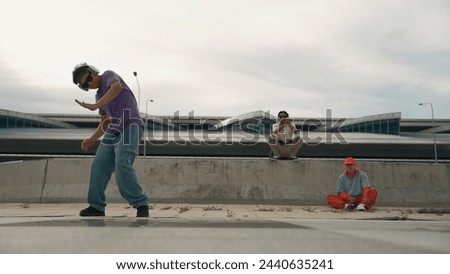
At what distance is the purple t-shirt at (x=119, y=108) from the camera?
3.97 metres

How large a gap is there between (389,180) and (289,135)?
2.12 metres

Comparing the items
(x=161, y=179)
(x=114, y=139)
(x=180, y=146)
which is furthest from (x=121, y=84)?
(x=180, y=146)

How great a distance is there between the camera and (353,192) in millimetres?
5980

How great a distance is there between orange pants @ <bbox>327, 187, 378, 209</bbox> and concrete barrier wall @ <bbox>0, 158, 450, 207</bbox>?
0.73m

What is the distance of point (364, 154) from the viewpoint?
3909cm

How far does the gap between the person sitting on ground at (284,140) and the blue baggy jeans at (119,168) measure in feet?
13.0

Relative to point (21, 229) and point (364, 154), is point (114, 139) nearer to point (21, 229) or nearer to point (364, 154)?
point (21, 229)

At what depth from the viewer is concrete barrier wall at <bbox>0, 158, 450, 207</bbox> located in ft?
22.6

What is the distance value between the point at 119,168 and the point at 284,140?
14.5 feet

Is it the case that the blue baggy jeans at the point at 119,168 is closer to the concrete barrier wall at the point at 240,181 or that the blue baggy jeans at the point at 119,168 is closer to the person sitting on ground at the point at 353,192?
the concrete barrier wall at the point at 240,181

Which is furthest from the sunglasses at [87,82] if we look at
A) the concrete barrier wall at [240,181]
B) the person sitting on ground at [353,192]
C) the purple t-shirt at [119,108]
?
the person sitting on ground at [353,192]

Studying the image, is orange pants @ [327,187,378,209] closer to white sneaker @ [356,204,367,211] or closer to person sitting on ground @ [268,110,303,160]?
white sneaker @ [356,204,367,211]

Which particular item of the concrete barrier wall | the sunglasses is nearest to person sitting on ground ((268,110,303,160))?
the concrete barrier wall

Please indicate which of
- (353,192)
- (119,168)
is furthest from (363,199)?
(119,168)
